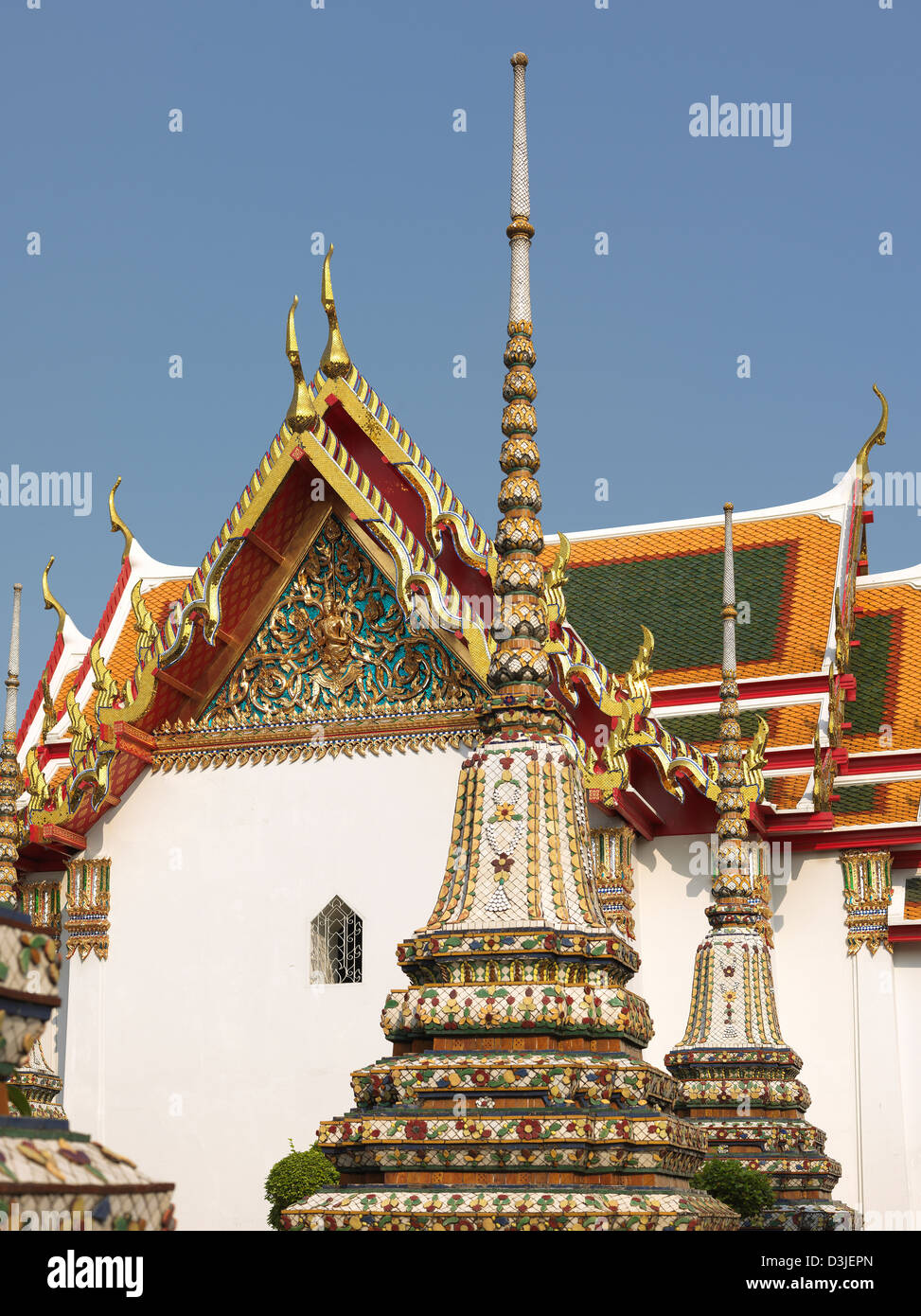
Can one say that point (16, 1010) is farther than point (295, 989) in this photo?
No

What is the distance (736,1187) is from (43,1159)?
25.1 ft

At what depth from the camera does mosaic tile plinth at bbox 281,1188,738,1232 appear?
5520mm

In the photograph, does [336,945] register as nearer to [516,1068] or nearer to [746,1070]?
[746,1070]

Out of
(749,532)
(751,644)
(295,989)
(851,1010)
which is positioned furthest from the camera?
(749,532)

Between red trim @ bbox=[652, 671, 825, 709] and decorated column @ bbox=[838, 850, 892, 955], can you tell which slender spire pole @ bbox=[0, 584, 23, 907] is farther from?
decorated column @ bbox=[838, 850, 892, 955]

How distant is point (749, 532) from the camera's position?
18.0 meters

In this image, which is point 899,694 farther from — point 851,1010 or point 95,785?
point 95,785

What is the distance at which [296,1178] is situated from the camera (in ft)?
35.6

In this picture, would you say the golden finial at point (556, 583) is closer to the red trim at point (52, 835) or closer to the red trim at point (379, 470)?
the red trim at point (379, 470)

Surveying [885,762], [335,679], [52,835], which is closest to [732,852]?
[335,679]
